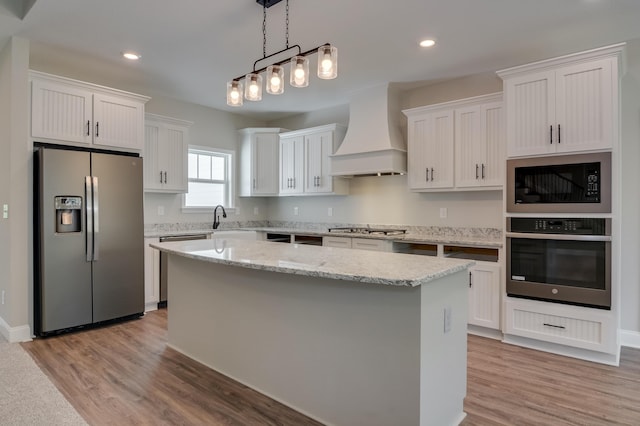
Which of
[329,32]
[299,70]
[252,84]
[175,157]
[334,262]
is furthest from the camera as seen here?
[175,157]

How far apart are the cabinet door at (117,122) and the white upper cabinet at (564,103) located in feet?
12.6

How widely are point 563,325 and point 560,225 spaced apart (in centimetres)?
85

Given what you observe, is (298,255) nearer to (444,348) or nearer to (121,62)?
(444,348)

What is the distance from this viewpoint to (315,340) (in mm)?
2184

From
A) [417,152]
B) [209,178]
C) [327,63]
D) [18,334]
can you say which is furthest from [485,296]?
[18,334]

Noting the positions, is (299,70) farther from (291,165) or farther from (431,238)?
(291,165)

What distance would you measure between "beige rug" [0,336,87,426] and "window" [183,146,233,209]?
2.86 m

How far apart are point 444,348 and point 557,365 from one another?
68.2 inches

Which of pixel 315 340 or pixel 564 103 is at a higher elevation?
pixel 564 103

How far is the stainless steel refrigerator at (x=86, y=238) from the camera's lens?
3521mm

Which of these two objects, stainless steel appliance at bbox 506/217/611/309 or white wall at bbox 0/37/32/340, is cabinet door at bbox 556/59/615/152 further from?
white wall at bbox 0/37/32/340

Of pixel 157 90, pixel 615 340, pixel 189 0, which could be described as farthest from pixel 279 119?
pixel 615 340

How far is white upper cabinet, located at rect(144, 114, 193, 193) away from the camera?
4.74 meters

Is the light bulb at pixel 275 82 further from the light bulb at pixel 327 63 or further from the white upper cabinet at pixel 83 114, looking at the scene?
the white upper cabinet at pixel 83 114
